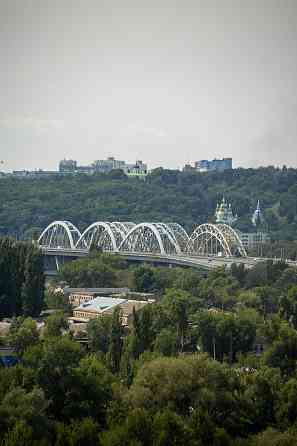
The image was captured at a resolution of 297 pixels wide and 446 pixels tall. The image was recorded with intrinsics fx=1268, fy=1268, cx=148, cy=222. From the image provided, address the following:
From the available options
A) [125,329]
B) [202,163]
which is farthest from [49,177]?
[125,329]

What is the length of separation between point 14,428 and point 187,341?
16519 millimetres

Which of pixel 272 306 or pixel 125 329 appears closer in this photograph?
pixel 125 329

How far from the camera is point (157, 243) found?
10544 cm

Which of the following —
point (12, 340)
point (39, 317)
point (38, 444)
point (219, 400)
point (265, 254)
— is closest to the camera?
point (38, 444)

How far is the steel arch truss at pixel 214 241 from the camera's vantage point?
100750mm

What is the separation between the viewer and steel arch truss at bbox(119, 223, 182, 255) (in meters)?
102

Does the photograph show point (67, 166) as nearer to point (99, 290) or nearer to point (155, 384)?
point (99, 290)

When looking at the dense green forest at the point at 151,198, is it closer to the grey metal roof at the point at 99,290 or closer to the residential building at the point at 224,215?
the residential building at the point at 224,215

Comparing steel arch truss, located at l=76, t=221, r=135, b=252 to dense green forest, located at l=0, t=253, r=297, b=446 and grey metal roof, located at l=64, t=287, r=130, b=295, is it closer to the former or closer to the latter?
grey metal roof, located at l=64, t=287, r=130, b=295

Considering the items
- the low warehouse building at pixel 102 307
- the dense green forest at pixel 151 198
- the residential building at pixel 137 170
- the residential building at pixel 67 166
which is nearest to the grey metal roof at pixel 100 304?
the low warehouse building at pixel 102 307

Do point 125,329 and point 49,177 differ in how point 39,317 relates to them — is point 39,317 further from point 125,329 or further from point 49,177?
point 49,177

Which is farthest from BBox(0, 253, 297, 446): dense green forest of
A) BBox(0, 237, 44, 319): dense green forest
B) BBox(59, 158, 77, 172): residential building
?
BBox(59, 158, 77, 172): residential building

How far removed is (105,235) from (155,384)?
74.6 meters

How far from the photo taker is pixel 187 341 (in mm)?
47625
